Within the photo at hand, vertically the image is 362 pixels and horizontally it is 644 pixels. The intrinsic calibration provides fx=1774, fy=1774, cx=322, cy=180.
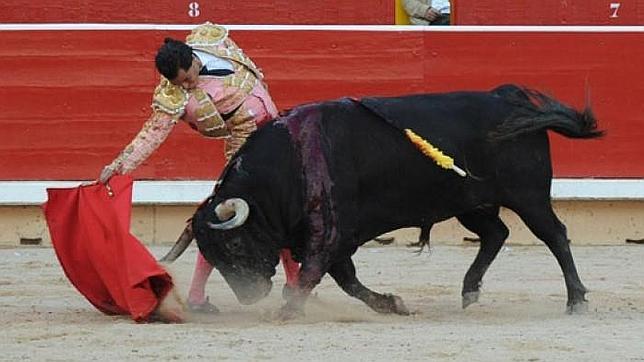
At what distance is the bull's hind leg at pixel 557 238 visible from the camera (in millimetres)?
6762

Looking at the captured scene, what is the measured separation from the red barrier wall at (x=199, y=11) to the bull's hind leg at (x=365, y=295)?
3.82 m

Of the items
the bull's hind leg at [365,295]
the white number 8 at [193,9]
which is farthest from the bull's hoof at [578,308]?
the white number 8 at [193,9]

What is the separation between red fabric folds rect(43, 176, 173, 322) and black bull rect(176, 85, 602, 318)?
0.25 meters

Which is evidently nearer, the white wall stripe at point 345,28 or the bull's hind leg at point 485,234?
the bull's hind leg at point 485,234

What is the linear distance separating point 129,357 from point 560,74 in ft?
15.8

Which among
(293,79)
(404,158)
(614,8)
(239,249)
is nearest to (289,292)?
(239,249)

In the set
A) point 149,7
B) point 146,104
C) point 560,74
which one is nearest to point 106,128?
point 146,104

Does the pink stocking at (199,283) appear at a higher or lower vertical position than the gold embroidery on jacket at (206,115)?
lower

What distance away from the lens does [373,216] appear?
668cm

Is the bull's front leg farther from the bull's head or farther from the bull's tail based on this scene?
the bull's tail

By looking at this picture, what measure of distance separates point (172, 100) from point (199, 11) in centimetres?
377

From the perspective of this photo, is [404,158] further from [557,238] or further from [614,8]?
[614,8]

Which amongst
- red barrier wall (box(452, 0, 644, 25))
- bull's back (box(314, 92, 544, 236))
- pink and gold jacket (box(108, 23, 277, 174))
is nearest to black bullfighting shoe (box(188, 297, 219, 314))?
pink and gold jacket (box(108, 23, 277, 174))

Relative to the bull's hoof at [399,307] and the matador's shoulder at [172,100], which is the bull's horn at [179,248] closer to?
the matador's shoulder at [172,100]
